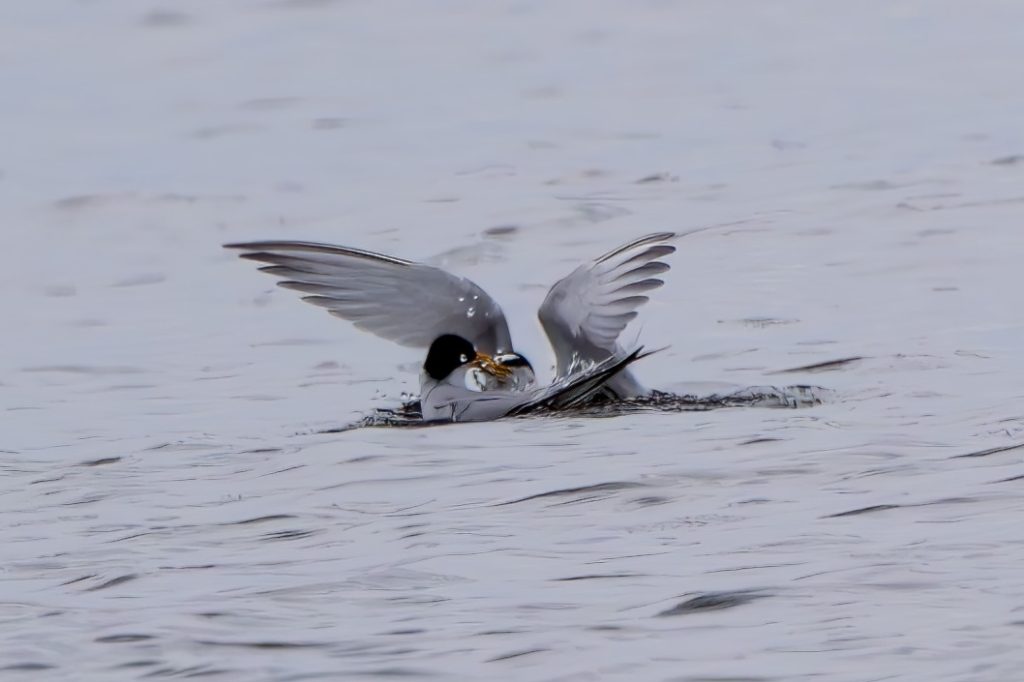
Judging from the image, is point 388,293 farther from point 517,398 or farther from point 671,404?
point 671,404

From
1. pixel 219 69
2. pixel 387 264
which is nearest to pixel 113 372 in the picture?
pixel 387 264

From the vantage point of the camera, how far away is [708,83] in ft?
80.7

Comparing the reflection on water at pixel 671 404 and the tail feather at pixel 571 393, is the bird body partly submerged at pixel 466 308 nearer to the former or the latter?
the reflection on water at pixel 671 404

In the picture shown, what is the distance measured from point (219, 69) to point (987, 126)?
1008 centimetres

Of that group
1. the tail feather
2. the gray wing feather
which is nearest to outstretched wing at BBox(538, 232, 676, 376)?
the gray wing feather

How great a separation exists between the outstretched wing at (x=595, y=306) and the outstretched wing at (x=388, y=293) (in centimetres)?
41

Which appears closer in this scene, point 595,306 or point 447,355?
point 447,355

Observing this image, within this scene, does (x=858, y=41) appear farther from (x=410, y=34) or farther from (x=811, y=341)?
(x=811, y=341)

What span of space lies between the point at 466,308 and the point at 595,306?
2.37 ft

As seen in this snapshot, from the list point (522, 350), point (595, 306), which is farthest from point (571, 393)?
point (522, 350)

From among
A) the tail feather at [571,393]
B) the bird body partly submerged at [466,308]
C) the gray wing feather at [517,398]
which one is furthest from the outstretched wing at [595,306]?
the tail feather at [571,393]

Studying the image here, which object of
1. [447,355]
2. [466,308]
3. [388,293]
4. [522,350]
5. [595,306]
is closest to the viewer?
[447,355]

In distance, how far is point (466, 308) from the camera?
39.0 feet

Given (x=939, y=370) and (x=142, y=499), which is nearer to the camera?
(x=142, y=499)
